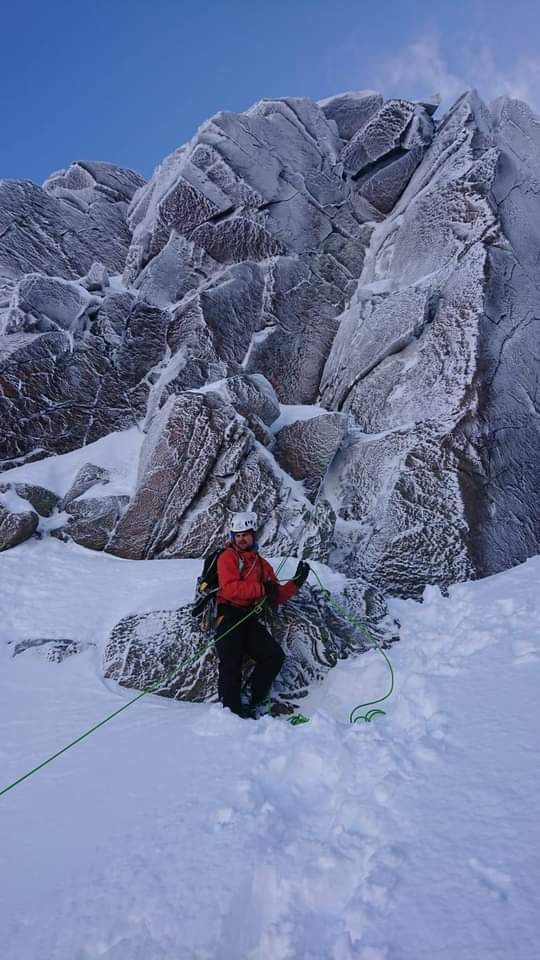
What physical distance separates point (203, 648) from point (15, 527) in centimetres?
560

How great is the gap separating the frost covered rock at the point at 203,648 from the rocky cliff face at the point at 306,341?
1.82m

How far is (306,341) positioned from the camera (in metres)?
14.9

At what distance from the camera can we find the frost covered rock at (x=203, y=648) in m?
6.53

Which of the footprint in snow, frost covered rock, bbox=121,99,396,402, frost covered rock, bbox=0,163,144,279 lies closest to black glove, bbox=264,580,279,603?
the footprint in snow

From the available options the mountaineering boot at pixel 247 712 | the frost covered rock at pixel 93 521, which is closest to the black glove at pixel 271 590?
the mountaineering boot at pixel 247 712

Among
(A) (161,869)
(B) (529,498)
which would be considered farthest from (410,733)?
(B) (529,498)

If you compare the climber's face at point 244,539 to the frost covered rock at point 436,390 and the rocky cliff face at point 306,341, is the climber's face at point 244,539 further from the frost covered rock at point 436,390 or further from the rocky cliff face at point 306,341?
the frost covered rock at point 436,390

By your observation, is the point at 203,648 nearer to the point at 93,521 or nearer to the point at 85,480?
the point at 93,521

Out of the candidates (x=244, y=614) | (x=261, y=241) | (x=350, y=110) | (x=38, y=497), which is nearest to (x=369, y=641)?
(x=244, y=614)

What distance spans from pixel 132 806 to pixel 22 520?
772 centimetres

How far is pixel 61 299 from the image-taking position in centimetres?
1364

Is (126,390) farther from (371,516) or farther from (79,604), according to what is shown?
(371,516)

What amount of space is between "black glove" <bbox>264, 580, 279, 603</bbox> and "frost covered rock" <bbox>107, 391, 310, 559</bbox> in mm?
2635

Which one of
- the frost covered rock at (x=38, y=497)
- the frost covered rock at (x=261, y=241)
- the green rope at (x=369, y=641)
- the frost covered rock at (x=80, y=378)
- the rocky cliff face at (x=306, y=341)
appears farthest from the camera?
the frost covered rock at (x=261, y=241)
